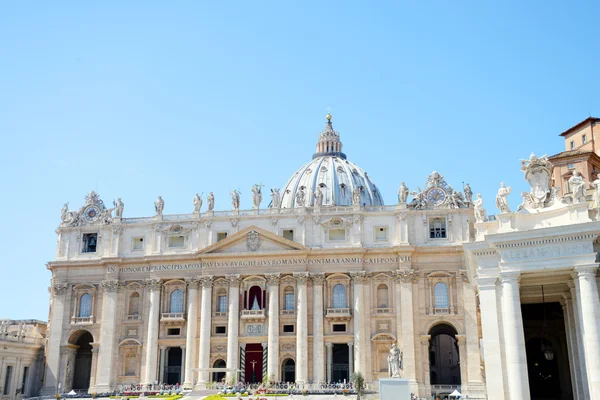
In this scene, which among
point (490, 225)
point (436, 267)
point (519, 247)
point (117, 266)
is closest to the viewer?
point (519, 247)

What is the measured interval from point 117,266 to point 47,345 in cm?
1167

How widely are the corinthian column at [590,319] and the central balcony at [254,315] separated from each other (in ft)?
156

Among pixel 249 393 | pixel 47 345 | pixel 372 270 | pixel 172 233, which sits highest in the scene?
pixel 172 233

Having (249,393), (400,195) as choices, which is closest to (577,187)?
(249,393)

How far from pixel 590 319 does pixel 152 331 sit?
54991 millimetres

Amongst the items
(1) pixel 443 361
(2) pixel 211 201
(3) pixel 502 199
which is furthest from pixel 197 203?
(3) pixel 502 199

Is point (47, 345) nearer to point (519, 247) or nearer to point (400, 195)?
point (400, 195)

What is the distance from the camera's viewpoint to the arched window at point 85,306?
260 ft

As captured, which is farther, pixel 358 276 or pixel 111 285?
pixel 111 285

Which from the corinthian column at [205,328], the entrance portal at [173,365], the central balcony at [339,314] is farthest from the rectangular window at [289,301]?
the entrance portal at [173,365]

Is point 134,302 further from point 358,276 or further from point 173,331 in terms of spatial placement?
point 358,276

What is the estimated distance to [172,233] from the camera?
259 feet

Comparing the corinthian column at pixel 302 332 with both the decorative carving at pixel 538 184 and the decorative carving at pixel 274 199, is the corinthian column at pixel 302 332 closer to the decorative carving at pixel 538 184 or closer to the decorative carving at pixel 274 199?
the decorative carving at pixel 274 199

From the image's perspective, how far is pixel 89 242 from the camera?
81562mm
